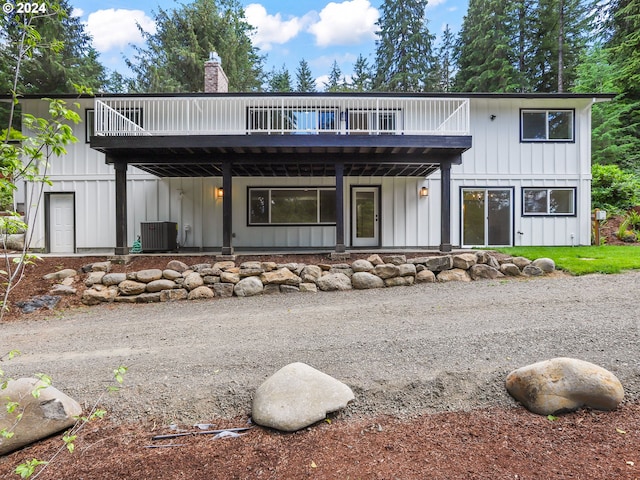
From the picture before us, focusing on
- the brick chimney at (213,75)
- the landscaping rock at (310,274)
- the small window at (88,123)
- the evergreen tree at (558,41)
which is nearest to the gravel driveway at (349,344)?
the landscaping rock at (310,274)

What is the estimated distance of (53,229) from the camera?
10.4 metres

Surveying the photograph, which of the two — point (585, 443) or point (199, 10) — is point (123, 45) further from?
point (585, 443)

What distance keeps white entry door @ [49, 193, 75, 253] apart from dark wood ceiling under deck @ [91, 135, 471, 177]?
319cm

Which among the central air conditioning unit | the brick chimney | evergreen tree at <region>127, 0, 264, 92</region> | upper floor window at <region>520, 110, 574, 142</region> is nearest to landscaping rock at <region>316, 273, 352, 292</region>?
the central air conditioning unit

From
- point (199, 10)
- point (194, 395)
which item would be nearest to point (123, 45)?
point (199, 10)

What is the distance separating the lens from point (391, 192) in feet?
35.8

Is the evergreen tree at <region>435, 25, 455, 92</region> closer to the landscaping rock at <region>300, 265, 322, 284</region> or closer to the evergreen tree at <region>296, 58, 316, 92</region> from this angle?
the evergreen tree at <region>296, 58, 316, 92</region>

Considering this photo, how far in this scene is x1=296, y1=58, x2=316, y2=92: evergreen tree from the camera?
34.1 metres

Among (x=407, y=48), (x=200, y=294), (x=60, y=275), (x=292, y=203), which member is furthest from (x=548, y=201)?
(x=407, y=48)

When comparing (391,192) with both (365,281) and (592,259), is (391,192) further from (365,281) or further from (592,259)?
(592,259)

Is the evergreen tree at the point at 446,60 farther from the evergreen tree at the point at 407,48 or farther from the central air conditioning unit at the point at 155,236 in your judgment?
the central air conditioning unit at the point at 155,236

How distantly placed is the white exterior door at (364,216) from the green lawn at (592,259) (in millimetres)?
4072

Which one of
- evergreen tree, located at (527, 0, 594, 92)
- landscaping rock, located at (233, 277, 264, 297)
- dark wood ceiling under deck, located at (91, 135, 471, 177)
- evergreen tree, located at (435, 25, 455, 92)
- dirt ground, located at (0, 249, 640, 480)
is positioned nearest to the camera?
dirt ground, located at (0, 249, 640, 480)

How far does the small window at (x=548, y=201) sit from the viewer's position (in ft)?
34.9
